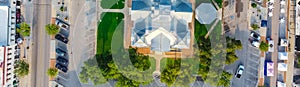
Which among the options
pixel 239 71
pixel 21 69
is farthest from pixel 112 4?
pixel 239 71

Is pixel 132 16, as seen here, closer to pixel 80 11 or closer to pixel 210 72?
pixel 80 11

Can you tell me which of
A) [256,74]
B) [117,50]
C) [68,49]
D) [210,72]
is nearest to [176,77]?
[210,72]

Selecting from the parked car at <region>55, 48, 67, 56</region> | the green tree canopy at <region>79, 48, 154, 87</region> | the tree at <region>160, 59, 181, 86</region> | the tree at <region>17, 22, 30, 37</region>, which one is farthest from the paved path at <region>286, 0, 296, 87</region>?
the tree at <region>17, 22, 30, 37</region>

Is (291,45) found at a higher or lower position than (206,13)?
lower

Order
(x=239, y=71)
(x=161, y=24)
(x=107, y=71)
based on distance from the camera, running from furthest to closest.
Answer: (x=239, y=71) → (x=107, y=71) → (x=161, y=24)

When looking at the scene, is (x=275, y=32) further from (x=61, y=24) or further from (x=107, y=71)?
(x=61, y=24)

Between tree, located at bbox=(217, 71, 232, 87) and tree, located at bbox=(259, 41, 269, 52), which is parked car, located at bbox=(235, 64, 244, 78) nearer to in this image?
tree, located at bbox=(217, 71, 232, 87)

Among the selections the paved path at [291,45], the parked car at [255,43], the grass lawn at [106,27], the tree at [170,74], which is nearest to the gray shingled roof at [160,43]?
the tree at [170,74]
